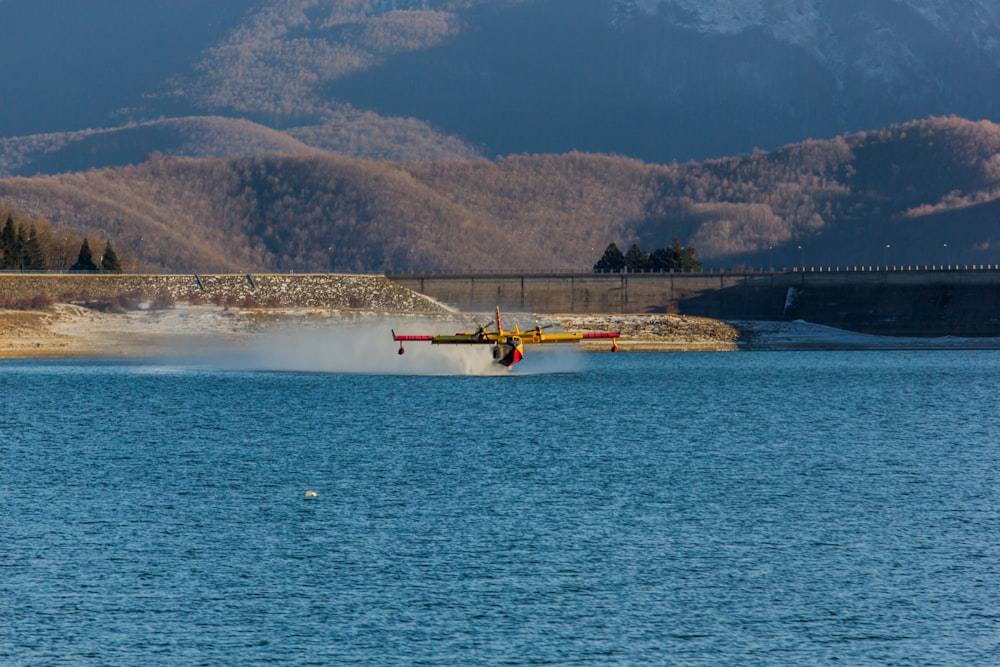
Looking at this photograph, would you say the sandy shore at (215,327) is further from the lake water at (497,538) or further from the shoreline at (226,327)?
the lake water at (497,538)

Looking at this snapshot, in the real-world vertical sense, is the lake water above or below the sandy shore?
below

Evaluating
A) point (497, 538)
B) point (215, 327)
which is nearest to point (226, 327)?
point (215, 327)

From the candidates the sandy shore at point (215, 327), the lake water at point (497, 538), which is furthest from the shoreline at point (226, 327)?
the lake water at point (497, 538)

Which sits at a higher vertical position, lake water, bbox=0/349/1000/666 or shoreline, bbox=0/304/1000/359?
shoreline, bbox=0/304/1000/359

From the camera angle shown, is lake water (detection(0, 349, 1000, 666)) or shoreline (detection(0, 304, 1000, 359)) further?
shoreline (detection(0, 304, 1000, 359))

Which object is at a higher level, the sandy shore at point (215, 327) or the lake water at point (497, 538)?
the sandy shore at point (215, 327)

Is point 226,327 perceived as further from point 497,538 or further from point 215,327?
point 497,538

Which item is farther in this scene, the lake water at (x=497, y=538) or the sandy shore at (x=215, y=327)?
the sandy shore at (x=215, y=327)

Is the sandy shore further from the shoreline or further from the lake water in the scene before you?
the lake water

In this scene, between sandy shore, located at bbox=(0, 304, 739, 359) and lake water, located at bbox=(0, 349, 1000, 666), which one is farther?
sandy shore, located at bbox=(0, 304, 739, 359)

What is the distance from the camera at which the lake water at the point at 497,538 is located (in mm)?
33844

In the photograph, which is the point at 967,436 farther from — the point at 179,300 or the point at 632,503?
the point at 179,300

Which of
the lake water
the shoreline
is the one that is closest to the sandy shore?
the shoreline

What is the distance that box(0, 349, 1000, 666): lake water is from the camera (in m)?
33.8
